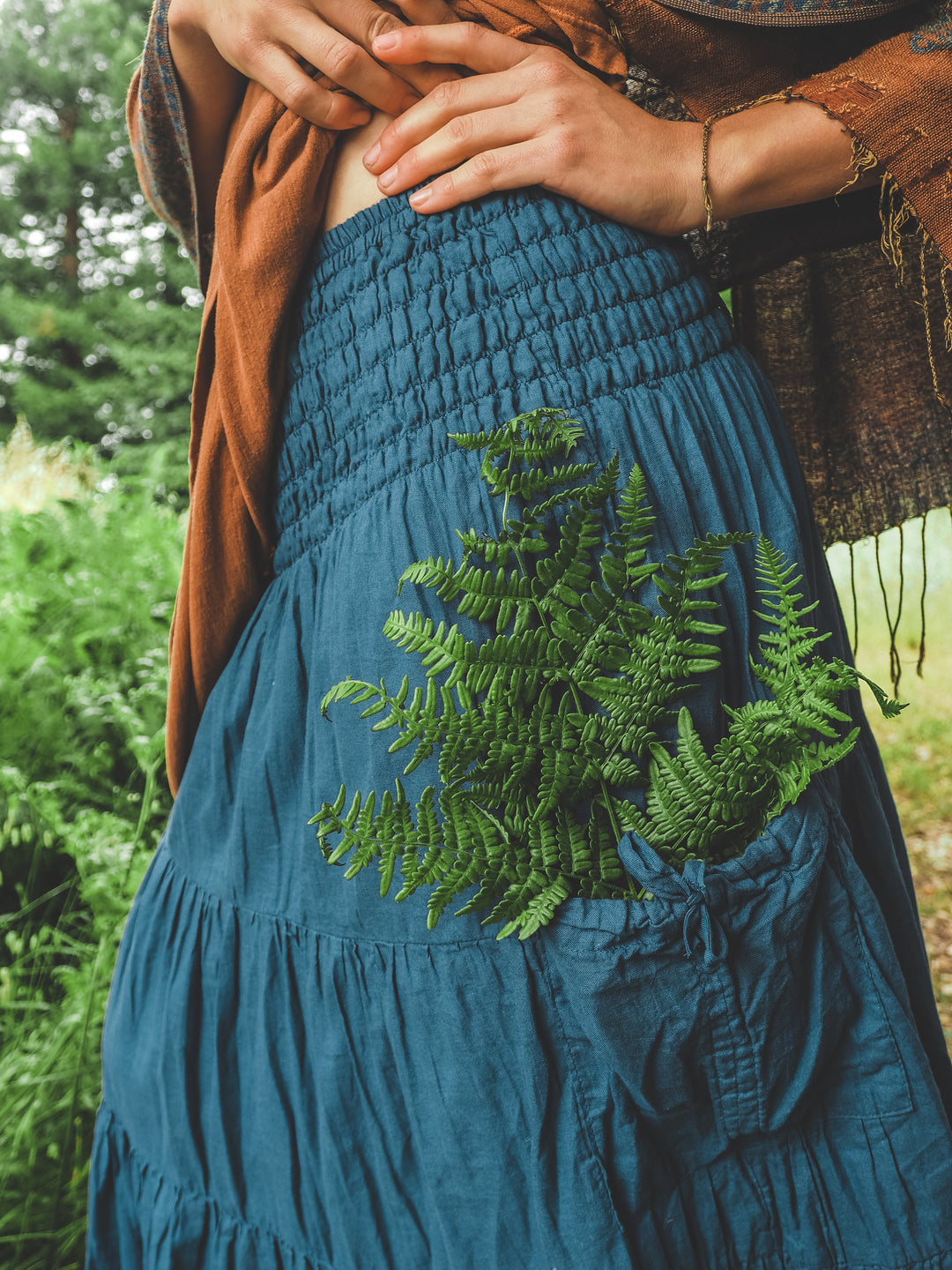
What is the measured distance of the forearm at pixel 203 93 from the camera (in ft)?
2.96

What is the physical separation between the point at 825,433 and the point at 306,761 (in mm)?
853

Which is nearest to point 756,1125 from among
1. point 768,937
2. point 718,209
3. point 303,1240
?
point 768,937

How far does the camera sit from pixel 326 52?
2.57ft

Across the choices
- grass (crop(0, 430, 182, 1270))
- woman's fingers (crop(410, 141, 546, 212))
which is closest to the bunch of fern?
woman's fingers (crop(410, 141, 546, 212))

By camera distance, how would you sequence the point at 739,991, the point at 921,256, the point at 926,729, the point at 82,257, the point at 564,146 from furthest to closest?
the point at 82,257 → the point at 926,729 → the point at 921,256 → the point at 564,146 → the point at 739,991

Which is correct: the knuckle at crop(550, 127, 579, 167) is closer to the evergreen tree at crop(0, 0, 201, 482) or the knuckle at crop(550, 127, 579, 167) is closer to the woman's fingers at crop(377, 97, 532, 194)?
the woman's fingers at crop(377, 97, 532, 194)

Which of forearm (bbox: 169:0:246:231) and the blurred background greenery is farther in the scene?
the blurred background greenery

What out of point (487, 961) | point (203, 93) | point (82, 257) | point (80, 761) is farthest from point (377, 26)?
point (82, 257)

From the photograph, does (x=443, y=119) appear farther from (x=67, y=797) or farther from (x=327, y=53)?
(x=67, y=797)

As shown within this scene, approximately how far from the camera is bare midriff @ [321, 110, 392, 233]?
0.84 m

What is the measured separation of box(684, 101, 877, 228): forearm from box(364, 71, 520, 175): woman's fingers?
0.66ft

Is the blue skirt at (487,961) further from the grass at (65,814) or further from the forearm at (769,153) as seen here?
the grass at (65,814)

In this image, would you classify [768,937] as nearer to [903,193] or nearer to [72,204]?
[903,193]

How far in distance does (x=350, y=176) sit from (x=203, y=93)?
0.26 m
